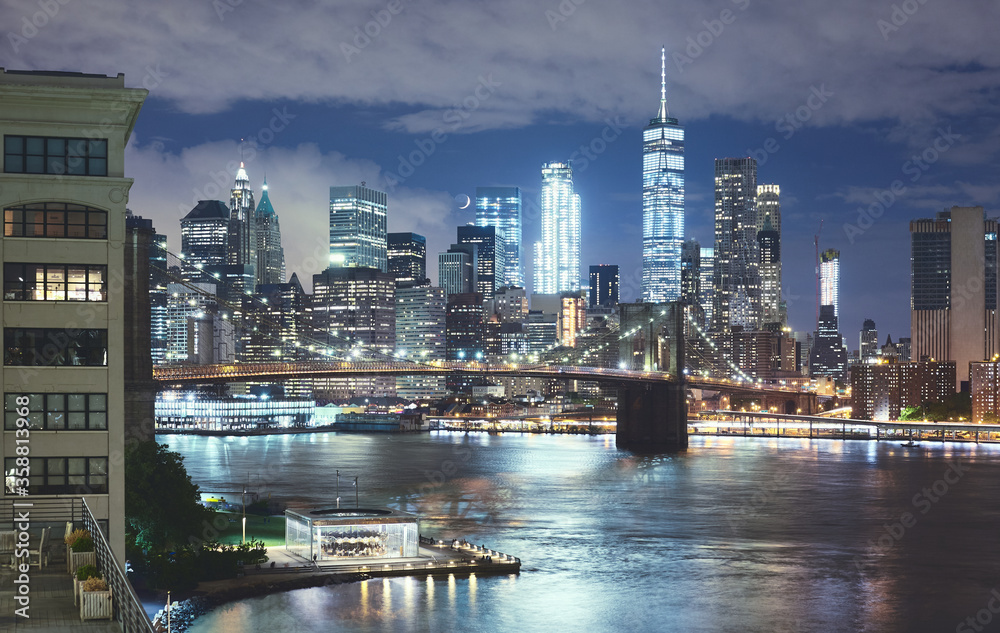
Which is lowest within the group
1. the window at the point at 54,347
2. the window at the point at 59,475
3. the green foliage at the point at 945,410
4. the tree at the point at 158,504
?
the green foliage at the point at 945,410

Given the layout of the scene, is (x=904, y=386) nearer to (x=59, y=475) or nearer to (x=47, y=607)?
(x=59, y=475)

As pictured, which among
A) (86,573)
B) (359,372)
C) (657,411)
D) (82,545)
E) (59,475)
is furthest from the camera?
(657,411)

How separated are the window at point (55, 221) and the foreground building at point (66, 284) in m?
0.02

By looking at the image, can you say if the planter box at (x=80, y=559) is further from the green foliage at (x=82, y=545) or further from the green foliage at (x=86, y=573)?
the green foliage at (x=86, y=573)

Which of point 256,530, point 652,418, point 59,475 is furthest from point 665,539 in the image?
point 652,418

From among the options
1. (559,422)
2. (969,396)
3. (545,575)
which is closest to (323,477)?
(545,575)

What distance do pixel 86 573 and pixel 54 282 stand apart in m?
7.08

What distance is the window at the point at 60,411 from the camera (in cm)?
2012

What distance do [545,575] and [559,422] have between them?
15088 cm

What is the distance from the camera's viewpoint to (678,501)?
64.9m

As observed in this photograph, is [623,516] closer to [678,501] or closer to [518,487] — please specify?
[678,501]

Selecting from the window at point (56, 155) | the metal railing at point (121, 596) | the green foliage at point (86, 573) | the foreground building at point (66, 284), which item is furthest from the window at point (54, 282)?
the green foliage at point (86, 573)

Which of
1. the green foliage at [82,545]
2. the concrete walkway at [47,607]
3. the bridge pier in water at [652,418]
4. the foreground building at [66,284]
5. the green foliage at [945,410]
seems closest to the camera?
the concrete walkway at [47,607]

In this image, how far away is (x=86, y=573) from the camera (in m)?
14.6
